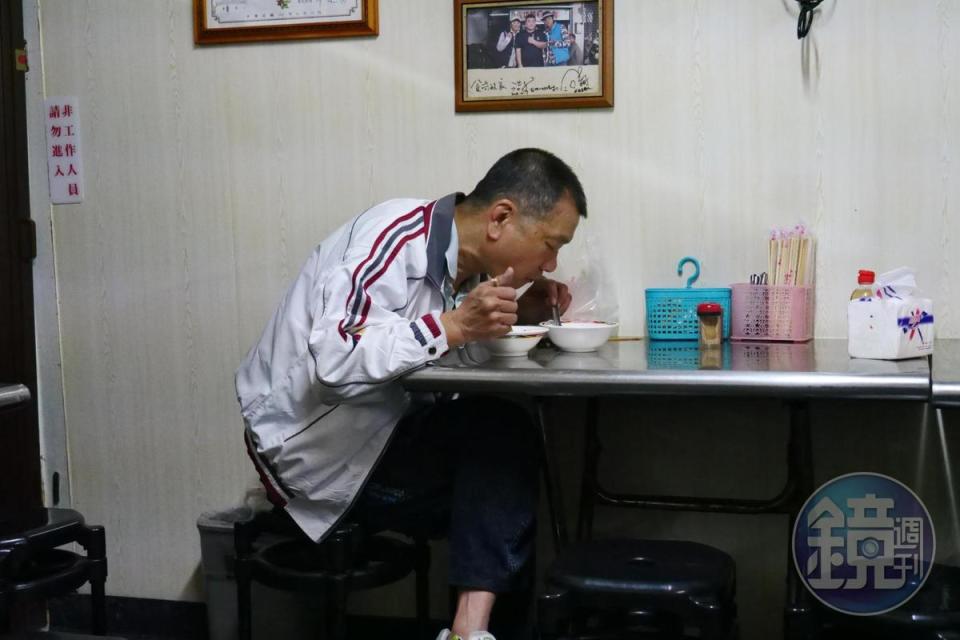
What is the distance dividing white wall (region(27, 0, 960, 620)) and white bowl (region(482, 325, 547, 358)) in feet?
1.85

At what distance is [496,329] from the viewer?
1.89m

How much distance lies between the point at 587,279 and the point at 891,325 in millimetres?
834

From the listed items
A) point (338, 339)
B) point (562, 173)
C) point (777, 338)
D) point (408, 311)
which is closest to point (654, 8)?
point (562, 173)

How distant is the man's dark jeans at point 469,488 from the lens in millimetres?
1896

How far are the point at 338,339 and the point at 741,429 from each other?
1143 millimetres

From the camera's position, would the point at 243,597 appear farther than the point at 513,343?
Yes

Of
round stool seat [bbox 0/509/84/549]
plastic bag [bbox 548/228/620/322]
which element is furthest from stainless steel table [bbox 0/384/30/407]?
plastic bag [bbox 548/228/620/322]

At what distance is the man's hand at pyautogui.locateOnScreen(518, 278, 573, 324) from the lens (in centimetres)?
239

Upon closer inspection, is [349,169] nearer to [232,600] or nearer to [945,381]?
[232,600]

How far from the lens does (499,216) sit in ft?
6.92

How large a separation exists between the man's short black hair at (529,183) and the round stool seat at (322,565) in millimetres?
→ 777

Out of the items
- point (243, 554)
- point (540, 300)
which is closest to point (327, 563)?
point (243, 554)

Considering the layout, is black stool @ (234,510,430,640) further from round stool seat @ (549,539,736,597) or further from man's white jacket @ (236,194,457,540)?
round stool seat @ (549,539,736,597)

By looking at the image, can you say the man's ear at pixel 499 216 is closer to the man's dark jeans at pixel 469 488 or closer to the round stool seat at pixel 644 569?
the man's dark jeans at pixel 469 488
